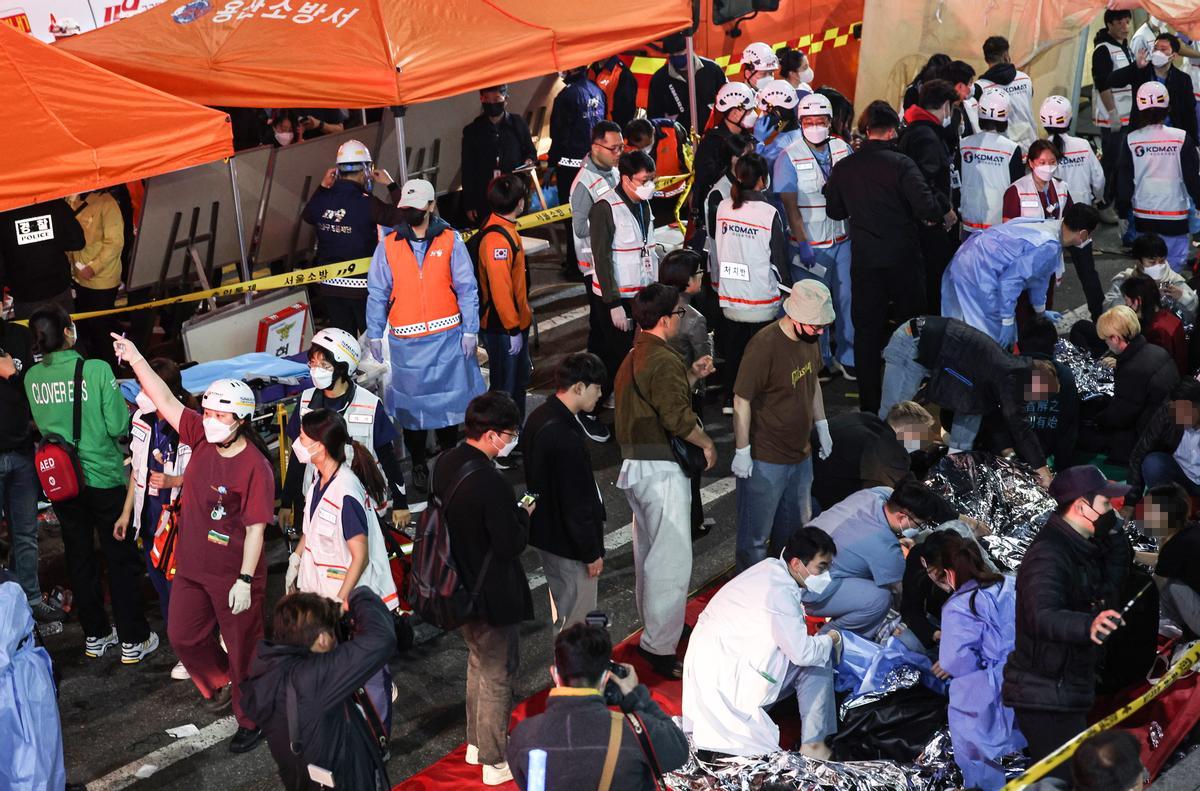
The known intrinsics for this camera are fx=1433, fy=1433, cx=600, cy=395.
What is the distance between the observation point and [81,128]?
8852 mm

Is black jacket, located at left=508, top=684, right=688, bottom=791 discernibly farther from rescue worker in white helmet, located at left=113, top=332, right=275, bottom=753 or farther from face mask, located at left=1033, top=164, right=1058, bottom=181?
face mask, located at left=1033, top=164, right=1058, bottom=181

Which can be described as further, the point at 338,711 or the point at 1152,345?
the point at 1152,345

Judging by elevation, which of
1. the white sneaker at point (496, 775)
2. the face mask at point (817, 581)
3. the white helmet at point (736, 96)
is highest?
the white helmet at point (736, 96)

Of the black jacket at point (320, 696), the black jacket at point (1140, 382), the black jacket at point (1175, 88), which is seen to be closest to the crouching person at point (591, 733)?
the black jacket at point (320, 696)

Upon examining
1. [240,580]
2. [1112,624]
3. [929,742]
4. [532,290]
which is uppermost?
[1112,624]

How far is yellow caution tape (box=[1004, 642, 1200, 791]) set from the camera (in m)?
5.20

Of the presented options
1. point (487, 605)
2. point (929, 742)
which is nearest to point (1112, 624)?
point (929, 742)

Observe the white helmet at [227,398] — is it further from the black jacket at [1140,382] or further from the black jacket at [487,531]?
the black jacket at [1140,382]

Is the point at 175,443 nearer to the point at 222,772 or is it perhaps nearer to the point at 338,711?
the point at 222,772

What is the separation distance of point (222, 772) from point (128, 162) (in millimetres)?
3932

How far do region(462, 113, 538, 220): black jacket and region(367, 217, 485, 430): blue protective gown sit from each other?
336 centimetres

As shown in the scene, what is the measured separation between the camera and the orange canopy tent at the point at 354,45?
390 inches

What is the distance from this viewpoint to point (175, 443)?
7031mm

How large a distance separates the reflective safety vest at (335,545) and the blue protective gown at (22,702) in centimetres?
118
